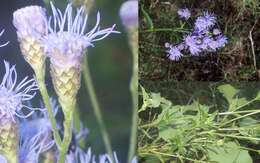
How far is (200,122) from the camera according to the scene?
5.45 ft

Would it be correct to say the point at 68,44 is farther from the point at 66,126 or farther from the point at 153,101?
the point at 153,101

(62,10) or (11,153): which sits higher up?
(62,10)

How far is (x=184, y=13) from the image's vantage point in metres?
1.64

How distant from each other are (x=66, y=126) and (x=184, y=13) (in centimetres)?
52

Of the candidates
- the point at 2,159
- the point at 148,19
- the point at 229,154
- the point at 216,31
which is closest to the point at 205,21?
the point at 216,31

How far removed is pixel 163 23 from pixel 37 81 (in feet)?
1.47

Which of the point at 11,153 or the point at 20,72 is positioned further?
the point at 20,72

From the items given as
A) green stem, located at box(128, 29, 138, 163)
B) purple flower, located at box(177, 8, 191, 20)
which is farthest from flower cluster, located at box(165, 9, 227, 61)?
green stem, located at box(128, 29, 138, 163)

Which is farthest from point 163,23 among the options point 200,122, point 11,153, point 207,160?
point 11,153

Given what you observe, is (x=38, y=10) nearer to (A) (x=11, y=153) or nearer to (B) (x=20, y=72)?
→ (B) (x=20, y=72)

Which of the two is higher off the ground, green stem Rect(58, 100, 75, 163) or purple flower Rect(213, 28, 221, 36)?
purple flower Rect(213, 28, 221, 36)

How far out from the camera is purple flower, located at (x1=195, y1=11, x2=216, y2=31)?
1635mm

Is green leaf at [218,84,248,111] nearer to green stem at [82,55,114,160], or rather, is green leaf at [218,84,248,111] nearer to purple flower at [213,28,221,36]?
purple flower at [213,28,221,36]

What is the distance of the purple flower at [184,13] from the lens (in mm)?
1637
